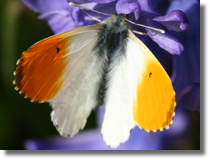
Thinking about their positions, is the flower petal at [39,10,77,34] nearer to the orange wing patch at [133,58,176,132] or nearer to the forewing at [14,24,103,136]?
the forewing at [14,24,103,136]

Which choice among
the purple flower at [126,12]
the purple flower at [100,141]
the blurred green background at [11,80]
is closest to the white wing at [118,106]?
the purple flower at [126,12]

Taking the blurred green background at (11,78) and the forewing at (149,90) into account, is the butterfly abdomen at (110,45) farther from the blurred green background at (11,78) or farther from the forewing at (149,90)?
the blurred green background at (11,78)

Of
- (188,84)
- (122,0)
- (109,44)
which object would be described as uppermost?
(122,0)

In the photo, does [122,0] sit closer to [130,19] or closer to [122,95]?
[130,19]

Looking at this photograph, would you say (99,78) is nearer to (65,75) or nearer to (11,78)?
(65,75)

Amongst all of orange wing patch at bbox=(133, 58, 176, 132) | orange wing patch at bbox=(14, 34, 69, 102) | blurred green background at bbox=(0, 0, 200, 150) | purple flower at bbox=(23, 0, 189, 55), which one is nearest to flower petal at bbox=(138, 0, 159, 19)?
purple flower at bbox=(23, 0, 189, 55)
